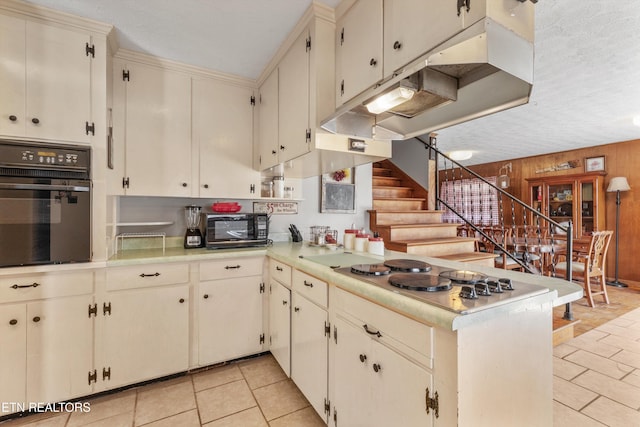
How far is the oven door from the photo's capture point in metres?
1.62

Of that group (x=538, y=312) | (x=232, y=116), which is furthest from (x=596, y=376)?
(x=232, y=116)

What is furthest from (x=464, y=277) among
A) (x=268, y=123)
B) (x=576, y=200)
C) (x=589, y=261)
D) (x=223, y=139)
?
(x=576, y=200)

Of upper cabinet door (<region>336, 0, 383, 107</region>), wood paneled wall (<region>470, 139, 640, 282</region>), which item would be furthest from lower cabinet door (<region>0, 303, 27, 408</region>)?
wood paneled wall (<region>470, 139, 640, 282</region>)

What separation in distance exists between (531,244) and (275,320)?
3779 millimetres

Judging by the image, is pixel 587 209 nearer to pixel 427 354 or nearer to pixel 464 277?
pixel 464 277

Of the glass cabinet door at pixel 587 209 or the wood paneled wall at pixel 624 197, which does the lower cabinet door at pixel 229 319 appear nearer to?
the glass cabinet door at pixel 587 209

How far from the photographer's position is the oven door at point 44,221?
1.62 m

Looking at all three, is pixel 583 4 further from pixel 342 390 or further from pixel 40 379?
pixel 40 379

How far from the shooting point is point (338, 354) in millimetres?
1444

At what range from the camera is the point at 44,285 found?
66.7 inches

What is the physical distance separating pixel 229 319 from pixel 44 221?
133 cm

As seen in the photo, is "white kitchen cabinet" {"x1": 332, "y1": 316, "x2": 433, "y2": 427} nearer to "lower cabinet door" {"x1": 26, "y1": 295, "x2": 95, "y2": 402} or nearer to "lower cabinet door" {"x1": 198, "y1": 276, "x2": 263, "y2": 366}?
"lower cabinet door" {"x1": 198, "y1": 276, "x2": 263, "y2": 366}

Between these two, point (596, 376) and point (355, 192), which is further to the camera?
point (355, 192)

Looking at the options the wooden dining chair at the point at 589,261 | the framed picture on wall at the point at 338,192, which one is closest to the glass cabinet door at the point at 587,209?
the wooden dining chair at the point at 589,261
